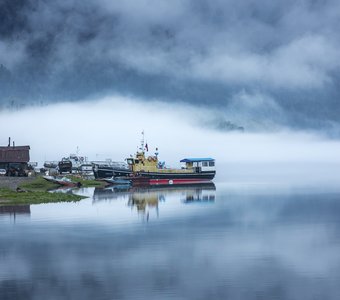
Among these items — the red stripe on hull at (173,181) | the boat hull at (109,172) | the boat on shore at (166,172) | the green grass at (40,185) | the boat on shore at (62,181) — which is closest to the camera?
the green grass at (40,185)

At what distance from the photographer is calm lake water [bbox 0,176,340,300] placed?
29.5 metres

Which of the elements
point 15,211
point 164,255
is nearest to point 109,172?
point 15,211

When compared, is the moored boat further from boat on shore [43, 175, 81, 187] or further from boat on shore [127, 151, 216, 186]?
boat on shore [43, 175, 81, 187]

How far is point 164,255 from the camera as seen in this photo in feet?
130

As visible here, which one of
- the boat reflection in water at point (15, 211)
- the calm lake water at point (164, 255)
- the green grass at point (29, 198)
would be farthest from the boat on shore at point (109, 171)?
the boat reflection in water at point (15, 211)

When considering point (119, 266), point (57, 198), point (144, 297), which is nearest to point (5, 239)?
point (119, 266)

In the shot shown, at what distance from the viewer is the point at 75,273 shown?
32.9m

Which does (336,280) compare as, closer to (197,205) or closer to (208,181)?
(197,205)

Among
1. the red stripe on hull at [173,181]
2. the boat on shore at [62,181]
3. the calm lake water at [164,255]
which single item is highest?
the boat on shore at [62,181]

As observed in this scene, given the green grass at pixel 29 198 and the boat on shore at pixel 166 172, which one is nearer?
the green grass at pixel 29 198

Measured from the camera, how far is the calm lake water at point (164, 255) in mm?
29516

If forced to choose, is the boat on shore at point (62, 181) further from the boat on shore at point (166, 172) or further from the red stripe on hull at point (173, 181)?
the red stripe on hull at point (173, 181)

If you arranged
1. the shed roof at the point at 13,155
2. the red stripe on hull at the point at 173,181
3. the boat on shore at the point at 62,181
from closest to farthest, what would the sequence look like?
1. the boat on shore at the point at 62,181
2. the shed roof at the point at 13,155
3. the red stripe on hull at the point at 173,181

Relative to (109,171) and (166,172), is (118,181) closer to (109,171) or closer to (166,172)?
(109,171)
